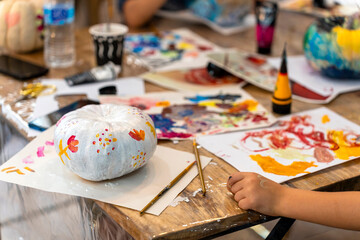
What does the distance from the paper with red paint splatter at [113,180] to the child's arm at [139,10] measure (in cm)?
88

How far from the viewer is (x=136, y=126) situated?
2.40ft

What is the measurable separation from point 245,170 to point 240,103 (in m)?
0.30

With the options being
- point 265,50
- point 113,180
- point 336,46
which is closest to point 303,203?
point 113,180

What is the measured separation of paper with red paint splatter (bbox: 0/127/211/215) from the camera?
0.71 meters

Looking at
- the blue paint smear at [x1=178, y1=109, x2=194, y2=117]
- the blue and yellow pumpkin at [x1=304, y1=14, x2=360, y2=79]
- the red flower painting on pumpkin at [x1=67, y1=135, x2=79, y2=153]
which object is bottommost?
the blue paint smear at [x1=178, y1=109, x2=194, y2=117]

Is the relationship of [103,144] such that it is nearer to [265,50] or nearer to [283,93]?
[283,93]

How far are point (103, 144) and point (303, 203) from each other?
0.33m

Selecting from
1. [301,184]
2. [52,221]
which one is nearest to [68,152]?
[52,221]

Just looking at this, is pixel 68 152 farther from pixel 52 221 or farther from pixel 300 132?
pixel 300 132

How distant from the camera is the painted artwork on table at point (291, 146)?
800mm

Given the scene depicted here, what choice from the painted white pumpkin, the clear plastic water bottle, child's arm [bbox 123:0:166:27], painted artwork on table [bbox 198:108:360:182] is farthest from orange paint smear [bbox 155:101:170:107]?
child's arm [bbox 123:0:166:27]

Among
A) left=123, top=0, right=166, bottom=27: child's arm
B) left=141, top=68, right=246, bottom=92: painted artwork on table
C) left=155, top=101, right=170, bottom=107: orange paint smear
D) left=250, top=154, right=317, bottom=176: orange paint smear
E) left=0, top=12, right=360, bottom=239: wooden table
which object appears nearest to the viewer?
left=0, top=12, right=360, bottom=239: wooden table

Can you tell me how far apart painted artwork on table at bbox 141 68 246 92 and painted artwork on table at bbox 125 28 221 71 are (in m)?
0.05

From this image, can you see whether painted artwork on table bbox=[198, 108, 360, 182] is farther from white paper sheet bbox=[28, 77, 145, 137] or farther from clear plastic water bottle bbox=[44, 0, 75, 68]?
clear plastic water bottle bbox=[44, 0, 75, 68]
